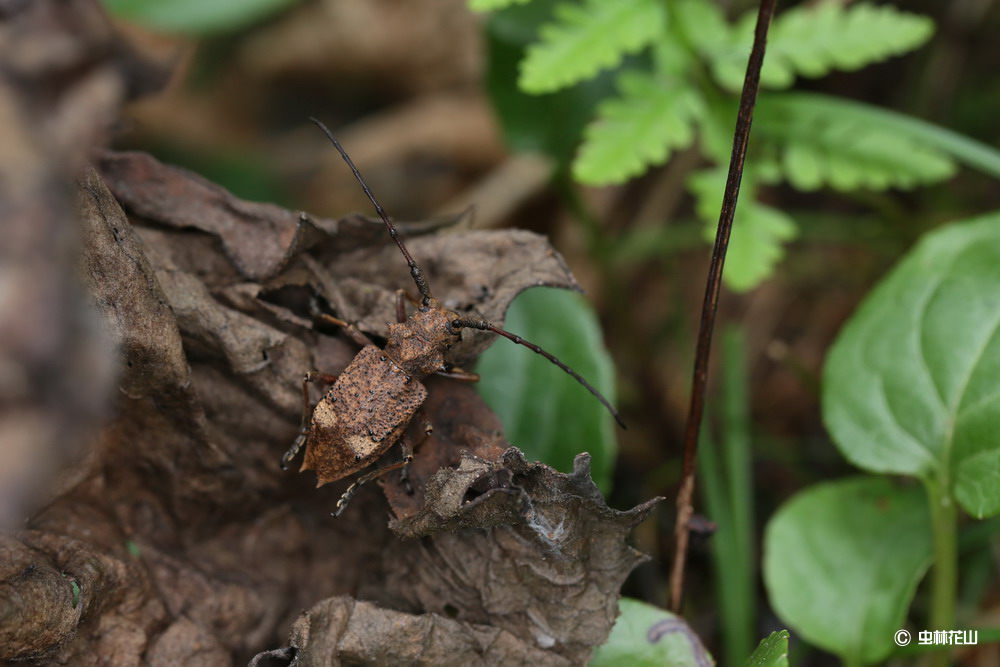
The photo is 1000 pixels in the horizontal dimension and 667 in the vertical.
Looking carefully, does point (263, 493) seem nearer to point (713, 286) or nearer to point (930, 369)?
point (713, 286)

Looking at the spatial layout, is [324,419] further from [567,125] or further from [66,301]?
[567,125]

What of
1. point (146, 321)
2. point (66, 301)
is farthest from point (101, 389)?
point (146, 321)

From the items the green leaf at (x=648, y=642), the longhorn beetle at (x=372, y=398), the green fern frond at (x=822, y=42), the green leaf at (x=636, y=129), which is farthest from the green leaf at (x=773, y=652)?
the green fern frond at (x=822, y=42)

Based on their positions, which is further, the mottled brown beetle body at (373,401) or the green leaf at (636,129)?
the green leaf at (636,129)

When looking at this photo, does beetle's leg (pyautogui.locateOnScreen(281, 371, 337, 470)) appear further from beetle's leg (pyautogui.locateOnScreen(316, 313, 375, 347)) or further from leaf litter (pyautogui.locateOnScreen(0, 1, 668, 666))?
beetle's leg (pyautogui.locateOnScreen(316, 313, 375, 347))

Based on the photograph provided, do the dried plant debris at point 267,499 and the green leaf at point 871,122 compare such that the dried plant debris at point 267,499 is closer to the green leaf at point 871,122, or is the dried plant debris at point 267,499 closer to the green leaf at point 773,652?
the green leaf at point 773,652

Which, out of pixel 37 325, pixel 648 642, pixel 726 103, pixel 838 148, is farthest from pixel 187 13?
pixel 648 642
